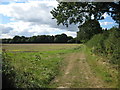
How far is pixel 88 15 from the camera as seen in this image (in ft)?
71.4

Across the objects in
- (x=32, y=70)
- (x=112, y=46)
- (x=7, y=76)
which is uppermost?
(x=112, y=46)

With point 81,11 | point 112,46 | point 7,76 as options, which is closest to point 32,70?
point 7,76

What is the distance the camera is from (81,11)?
21172 millimetres

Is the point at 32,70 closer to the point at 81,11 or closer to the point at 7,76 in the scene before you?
the point at 7,76

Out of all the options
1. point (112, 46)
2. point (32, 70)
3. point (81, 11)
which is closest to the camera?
point (32, 70)

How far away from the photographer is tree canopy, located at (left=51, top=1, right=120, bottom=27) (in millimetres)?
20438

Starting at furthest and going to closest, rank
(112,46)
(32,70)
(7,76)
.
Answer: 1. (112,46)
2. (32,70)
3. (7,76)

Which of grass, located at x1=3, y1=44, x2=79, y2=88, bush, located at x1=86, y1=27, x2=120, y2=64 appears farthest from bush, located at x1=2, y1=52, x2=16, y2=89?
bush, located at x1=86, y1=27, x2=120, y2=64

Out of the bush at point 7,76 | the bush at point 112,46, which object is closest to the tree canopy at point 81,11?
the bush at point 112,46

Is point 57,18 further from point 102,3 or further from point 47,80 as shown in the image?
point 47,80

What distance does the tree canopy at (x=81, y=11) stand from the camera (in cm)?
2044

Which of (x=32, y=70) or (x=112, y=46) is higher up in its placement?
(x=112, y=46)

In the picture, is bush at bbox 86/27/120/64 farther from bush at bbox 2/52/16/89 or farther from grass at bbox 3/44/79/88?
bush at bbox 2/52/16/89

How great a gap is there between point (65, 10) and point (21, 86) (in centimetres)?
1576
